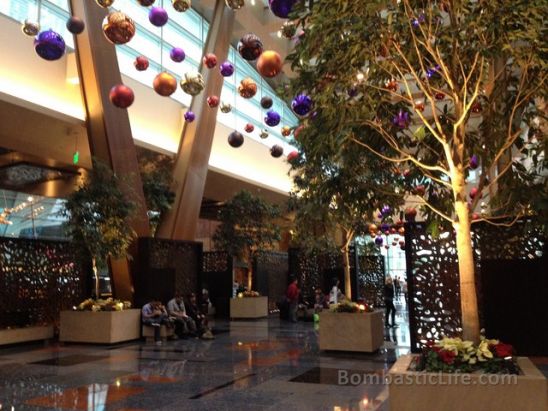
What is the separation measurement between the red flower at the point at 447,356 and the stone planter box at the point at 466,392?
25 centimetres

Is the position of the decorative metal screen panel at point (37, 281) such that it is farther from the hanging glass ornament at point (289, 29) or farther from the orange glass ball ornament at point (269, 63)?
the hanging glass ornament at point (289, 29)

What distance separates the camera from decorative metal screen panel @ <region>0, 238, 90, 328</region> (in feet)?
38.4

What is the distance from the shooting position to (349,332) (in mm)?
9727

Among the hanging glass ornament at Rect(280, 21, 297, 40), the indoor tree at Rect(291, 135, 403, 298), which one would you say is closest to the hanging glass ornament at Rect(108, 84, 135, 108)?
the hanging glass ornament at Rect(280, 21, 297, 40)

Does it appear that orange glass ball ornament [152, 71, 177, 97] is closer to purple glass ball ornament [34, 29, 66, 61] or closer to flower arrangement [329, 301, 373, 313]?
purple glass ball ornament [34, 29, 66, 61]

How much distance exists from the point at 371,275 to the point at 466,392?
17.2m

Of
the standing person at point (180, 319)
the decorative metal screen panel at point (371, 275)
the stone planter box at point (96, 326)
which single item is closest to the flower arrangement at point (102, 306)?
the stone planter box at point (96, 326)

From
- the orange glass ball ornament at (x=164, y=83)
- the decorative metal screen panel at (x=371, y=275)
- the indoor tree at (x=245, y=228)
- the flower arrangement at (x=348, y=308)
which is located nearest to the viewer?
the orange glass ball ornament at (x=164, y=83)

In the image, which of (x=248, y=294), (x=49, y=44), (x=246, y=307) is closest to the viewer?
(x=49, y=44)

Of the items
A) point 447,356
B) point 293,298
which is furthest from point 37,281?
point 447,356

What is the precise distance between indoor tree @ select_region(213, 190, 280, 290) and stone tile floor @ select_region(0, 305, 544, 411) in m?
6.98

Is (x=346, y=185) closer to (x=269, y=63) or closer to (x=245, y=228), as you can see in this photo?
(x=269, y=63)

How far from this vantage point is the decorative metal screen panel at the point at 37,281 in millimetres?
11703

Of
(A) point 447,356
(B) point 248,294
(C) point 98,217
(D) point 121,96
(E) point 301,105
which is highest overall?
(D) point 121,96
